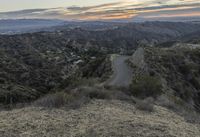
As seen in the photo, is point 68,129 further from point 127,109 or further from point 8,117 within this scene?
point 127,109

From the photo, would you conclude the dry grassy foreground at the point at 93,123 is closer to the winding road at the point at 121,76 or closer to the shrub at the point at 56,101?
the shrub at the point at 56,101

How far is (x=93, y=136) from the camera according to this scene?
11.6m

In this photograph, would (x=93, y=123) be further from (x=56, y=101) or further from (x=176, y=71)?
(x=176, y=71)

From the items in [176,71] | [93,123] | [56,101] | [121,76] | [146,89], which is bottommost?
[176,71]

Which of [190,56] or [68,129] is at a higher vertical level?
[68,129]

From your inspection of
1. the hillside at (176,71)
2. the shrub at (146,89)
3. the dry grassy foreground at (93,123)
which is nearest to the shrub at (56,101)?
the dry grassy foreground at (93,123)

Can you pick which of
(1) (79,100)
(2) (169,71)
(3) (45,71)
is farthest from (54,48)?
(1) (79,100)

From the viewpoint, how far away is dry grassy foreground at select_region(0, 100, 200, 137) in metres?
11.9

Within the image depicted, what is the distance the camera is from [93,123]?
12.9 meters

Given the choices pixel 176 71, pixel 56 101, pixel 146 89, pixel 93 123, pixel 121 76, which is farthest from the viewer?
pixel 176 71

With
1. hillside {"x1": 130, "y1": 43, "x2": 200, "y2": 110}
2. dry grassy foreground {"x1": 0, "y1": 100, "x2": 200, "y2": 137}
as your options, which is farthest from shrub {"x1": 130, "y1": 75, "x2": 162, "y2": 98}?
hillside {"x1": 130, "y1": 43, "x2": 200, "y2": 110}

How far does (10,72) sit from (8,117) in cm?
5592

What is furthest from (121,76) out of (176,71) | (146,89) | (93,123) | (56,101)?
(93,123)

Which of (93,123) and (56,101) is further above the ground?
(56,101)
